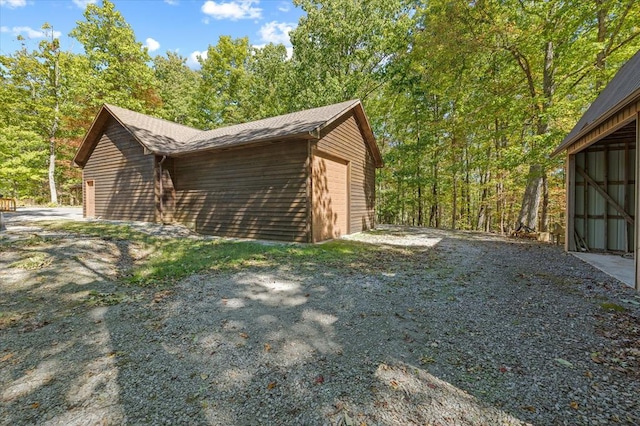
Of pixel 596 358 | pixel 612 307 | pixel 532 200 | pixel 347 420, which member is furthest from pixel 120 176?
pixel 532 200

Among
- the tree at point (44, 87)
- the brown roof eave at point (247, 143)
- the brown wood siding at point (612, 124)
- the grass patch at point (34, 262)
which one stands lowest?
the grass patch at point (34, 262)

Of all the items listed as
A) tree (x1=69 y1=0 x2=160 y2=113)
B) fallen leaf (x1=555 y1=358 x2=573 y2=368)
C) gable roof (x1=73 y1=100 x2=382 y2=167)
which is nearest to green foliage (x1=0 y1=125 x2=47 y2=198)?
tree (x1=69 y1=0 x2=160 y2=113)

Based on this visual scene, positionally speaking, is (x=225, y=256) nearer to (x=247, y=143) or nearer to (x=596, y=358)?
(x=247, y=143)

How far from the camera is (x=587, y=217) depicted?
299 inches

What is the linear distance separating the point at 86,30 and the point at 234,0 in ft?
58.8

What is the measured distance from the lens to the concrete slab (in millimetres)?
5031

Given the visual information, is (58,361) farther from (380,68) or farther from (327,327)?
(380,68)

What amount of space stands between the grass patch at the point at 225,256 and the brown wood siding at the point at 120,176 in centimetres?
280

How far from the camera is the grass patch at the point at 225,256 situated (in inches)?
221

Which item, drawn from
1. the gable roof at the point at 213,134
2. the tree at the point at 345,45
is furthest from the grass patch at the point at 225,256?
the tree at the point at 345,45

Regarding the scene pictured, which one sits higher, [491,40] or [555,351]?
[491,40]

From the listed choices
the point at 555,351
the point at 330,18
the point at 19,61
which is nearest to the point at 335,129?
the point at 555,351

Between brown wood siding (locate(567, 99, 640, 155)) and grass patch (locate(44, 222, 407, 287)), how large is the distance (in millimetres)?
4685

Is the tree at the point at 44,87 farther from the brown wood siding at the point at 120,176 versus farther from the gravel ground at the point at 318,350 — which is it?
the gravel ground at the point at 318,350
